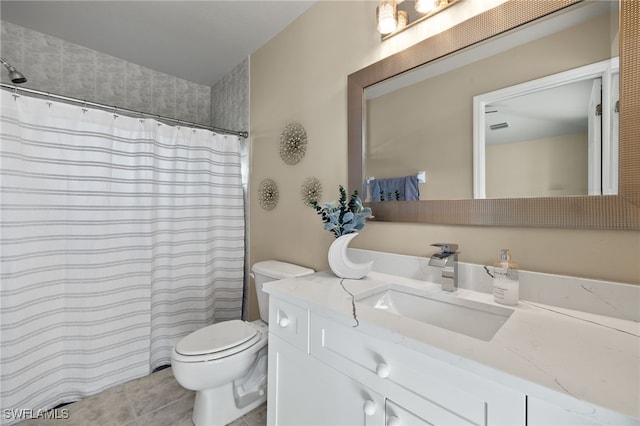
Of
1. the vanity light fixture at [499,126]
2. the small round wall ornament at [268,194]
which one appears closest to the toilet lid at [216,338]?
the small round wall ornament at [268,194]

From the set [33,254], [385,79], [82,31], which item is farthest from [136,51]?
[385,79]

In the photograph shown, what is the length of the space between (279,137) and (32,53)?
1.90 meters

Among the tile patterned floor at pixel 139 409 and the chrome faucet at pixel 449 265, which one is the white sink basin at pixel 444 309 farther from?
the tile patterned floor at pixel 139 409

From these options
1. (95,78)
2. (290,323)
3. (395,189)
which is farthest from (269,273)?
(95,78)

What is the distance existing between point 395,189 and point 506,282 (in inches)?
23.7

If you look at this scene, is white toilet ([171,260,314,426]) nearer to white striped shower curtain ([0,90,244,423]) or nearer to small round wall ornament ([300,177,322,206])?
small round wall ornament ([300,177,322,206])

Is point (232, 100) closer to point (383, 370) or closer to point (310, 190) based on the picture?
point (310, 190)

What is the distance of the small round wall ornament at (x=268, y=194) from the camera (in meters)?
2.01

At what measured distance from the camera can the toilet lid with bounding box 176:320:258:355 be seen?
4.27 ft

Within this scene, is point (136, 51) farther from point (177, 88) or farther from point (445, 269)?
point (445, 269)

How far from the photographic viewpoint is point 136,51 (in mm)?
2246

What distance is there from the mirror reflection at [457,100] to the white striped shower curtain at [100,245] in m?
1.36

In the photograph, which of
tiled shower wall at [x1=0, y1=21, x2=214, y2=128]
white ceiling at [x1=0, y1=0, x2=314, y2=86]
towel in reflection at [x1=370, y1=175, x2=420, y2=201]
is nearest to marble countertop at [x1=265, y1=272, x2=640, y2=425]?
towel in reflection at [x1=370, y1=175, x2=420, y2=201]

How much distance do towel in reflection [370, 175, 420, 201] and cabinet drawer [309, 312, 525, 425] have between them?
69cm
